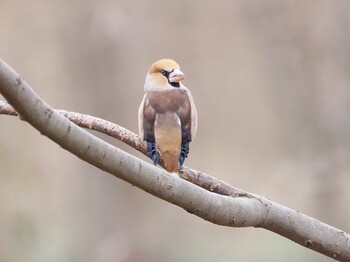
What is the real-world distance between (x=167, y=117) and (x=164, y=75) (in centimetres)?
18

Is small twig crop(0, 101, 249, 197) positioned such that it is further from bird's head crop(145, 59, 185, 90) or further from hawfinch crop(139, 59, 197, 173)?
bird's head crop(145, 59, 185, 90)

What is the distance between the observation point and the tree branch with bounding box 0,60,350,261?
165 cm

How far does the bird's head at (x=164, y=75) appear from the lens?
274 centimetres

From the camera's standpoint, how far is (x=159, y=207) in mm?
6930

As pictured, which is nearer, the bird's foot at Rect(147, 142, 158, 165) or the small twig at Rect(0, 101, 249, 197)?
the small twig at Rect(0, 101, 249, 197)

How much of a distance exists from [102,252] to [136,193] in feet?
1.84

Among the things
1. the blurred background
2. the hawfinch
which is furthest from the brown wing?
the blurred background

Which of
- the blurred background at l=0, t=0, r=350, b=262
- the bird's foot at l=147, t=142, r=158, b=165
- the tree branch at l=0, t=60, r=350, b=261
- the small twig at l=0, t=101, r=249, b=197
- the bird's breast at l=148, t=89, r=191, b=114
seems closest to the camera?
the tree branch at l=0, t=60, r=350, b=261

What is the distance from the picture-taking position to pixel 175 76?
274 cm

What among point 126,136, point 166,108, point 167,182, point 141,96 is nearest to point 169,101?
point 166,108

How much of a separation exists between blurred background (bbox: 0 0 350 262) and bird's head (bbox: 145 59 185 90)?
3.05m

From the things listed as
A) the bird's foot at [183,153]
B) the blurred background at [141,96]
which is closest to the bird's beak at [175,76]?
the bird's foot at [183,153]

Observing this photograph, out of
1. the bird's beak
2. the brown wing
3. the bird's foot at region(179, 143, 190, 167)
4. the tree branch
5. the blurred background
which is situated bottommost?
the tree branch

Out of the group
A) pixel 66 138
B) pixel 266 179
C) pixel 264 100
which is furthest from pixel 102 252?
pixel 66 138
